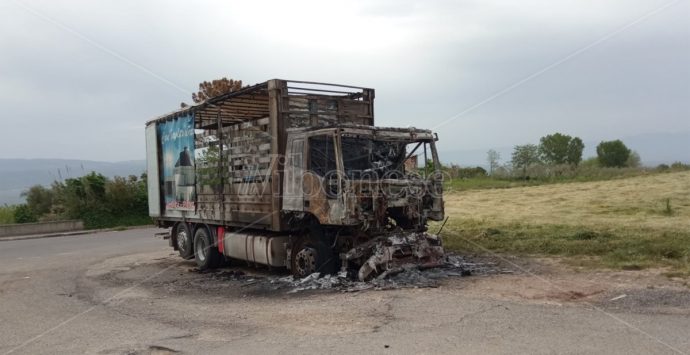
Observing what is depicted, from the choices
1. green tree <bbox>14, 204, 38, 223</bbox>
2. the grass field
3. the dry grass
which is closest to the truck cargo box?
the grass field

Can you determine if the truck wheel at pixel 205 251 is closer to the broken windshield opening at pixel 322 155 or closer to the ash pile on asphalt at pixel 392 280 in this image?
the ash pile on asphalt at pixel 392 280

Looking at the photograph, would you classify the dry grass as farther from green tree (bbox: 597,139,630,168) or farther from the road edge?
green tree (bbox: 597,139,630,168)

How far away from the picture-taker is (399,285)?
30.2 ft

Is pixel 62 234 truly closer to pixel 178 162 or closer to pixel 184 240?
pixel 184 240

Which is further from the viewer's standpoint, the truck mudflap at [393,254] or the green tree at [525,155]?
the green tree at [525,155]

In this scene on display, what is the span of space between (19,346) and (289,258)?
492 cm

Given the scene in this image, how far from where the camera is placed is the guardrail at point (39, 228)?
26.3 metres

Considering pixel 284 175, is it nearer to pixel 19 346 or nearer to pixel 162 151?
pixel 19 346

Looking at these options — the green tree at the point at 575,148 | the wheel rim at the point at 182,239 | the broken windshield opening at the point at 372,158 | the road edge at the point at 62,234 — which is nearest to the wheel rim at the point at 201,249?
the wheel rim at the point at 182,239

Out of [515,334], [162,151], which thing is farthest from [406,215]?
[162,151]

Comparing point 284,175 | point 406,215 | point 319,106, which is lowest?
point 406,215

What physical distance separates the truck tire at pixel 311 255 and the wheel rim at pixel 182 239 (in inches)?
190

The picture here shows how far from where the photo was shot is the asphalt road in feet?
Result: 19.9

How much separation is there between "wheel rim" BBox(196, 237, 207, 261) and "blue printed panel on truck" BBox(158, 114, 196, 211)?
0.82 m
